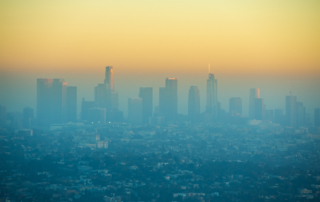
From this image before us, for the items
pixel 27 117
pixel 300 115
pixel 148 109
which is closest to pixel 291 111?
pixel 300 115

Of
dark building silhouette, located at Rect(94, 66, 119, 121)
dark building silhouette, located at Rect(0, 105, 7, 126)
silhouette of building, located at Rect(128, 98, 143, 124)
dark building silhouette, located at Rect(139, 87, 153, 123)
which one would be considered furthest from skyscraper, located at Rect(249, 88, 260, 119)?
dark building silhouette, located at Rect(0, 105, 7, 126)

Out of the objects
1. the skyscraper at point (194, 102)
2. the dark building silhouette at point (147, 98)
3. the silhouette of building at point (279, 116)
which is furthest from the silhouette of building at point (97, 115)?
the silhouette of building at point (279, 116)

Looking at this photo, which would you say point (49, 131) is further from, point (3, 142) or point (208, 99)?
point (208, 99)

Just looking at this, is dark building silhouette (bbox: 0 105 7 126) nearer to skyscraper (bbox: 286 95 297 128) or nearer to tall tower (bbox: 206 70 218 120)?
tall tower (bbox: 206 70 218 120)

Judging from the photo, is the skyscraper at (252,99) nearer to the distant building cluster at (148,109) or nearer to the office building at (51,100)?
the distant building cluster at (148,109)

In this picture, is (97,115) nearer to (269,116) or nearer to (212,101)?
(212,101)

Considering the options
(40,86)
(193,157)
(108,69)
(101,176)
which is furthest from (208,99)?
(101,176)
